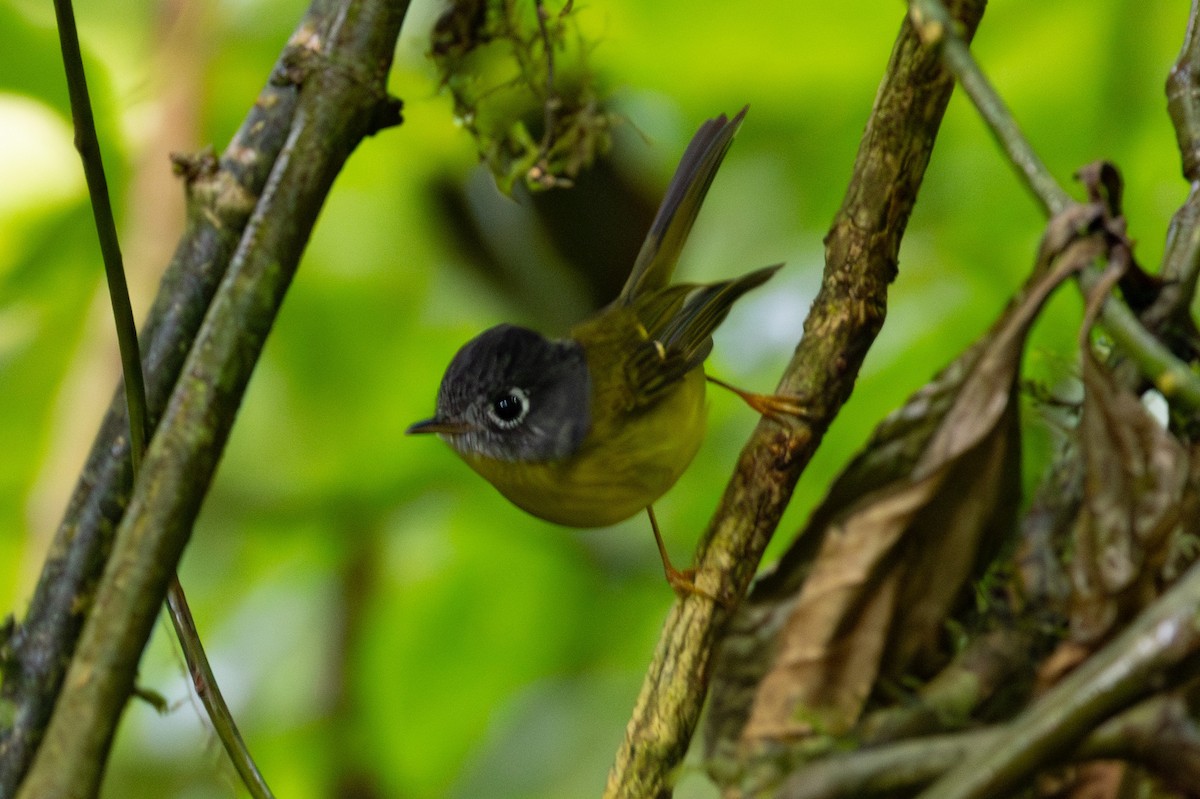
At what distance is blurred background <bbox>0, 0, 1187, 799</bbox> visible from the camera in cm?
182

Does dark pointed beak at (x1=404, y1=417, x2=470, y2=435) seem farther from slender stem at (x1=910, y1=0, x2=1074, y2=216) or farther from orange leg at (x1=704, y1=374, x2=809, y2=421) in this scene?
slender stem at (x1=910, y1=0, x2=1074, y2=216)

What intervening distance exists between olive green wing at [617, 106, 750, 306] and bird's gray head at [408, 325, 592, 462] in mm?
225

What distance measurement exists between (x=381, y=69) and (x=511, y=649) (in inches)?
48.1

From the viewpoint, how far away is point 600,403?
1.91 metres

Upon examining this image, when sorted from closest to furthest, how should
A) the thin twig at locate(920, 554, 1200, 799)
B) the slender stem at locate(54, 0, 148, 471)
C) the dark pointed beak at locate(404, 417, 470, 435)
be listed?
1. the thin twig at locate(920, 554, 1200, 799)
2. the slender stem at locate(54, 0, 148, 471)
3. the dark pointed beak at locate(404, 417, 470, 435)

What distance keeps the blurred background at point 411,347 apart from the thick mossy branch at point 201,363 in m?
0.70

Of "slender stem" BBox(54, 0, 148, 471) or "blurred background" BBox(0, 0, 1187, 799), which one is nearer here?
"slender stem" BBox(54, 0, 148, 471)

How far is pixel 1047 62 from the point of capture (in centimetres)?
166

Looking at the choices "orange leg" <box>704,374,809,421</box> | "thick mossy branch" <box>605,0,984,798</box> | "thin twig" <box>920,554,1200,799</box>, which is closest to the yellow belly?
"orange leg" <box>704,374,809,421</box>

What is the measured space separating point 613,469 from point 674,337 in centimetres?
26

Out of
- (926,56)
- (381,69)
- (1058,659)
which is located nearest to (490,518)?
(381,69)

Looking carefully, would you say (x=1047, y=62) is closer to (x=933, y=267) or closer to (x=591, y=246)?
(x=933, y=267)

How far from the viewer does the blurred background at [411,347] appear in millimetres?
1816

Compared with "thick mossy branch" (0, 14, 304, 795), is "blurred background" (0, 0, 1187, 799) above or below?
above
